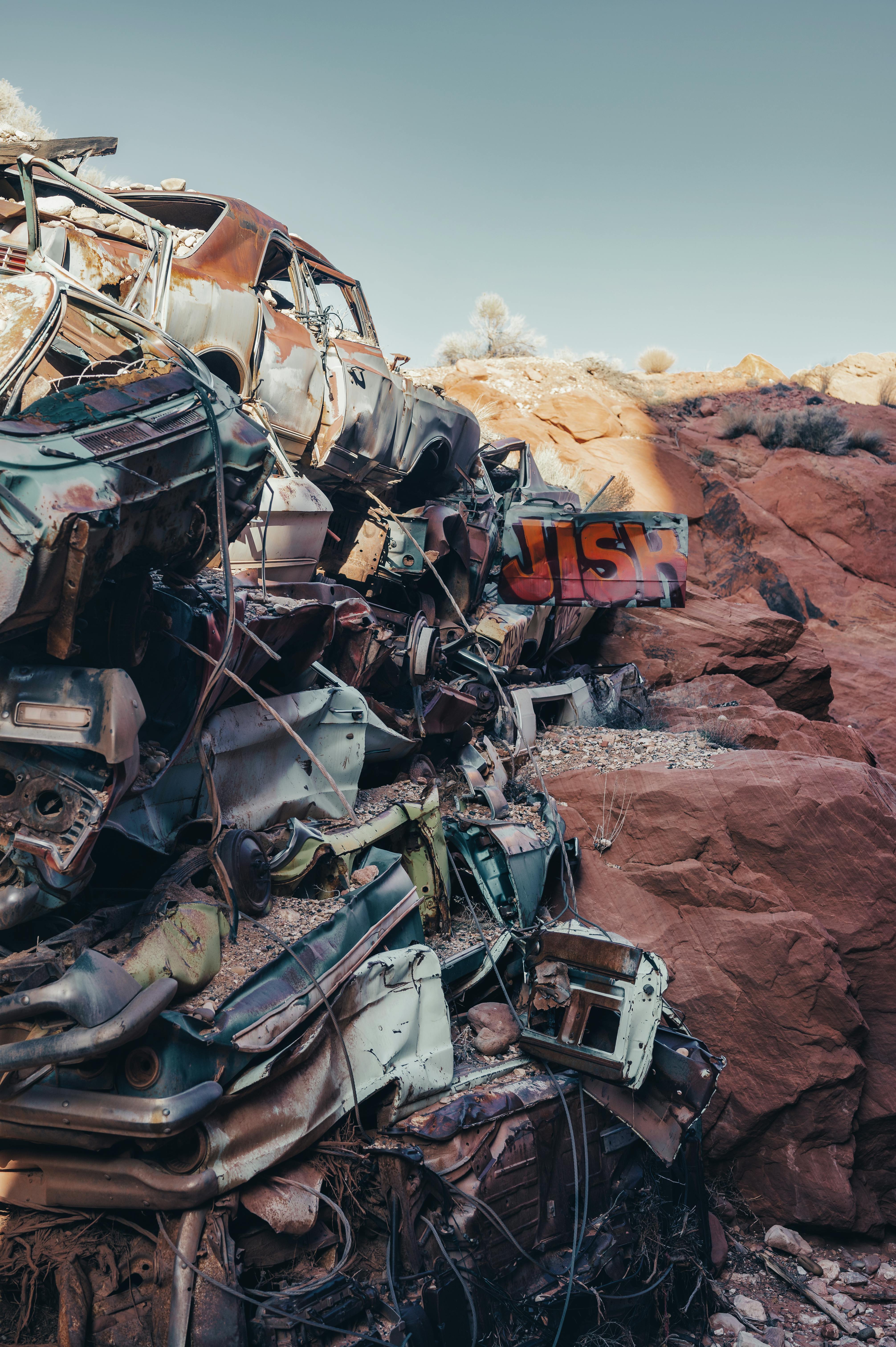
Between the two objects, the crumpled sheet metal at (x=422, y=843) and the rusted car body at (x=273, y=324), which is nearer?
the crumpled sheet metal at (x=422, y=843)

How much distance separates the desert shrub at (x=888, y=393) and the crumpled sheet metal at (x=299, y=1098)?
2443cm

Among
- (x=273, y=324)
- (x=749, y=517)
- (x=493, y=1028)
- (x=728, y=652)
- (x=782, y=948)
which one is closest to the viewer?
(x=493, y=1028)

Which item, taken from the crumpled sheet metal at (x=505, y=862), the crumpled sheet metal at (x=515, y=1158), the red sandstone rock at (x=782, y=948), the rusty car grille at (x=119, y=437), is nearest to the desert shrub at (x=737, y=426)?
the red sandstone rock at (x=782, y=948)

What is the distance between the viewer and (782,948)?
4.74 meters

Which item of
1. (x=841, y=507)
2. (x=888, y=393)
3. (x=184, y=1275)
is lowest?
(x=184, y=1275)

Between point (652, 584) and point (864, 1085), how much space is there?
13.3 ft

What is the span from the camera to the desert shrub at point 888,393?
925 inches

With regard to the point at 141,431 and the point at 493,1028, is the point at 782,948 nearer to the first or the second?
the point at 493,1028

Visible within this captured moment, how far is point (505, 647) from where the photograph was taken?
7.59m

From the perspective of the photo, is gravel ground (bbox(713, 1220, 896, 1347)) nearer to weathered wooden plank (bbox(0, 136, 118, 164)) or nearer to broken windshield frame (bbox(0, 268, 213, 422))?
broken windshield frame (bbox(0, 268, 213, 422))

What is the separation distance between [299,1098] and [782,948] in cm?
291

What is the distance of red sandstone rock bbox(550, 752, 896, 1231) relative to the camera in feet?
15.2

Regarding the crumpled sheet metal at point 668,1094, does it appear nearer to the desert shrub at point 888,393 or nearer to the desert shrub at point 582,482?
the desert shrub at point 582,482

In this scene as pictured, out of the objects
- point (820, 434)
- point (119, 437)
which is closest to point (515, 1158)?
point (119, 437)
